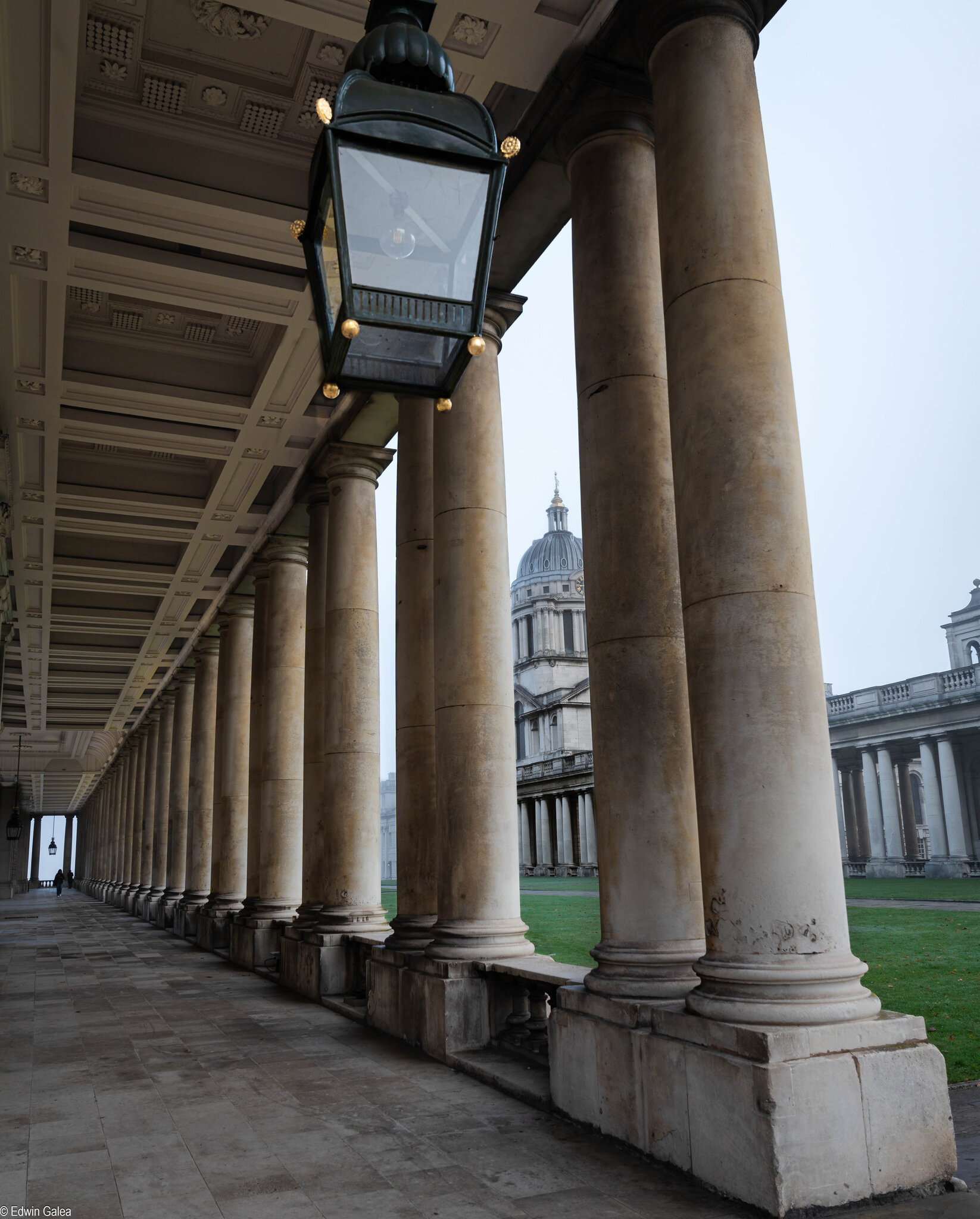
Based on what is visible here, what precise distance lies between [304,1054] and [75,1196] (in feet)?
27.1

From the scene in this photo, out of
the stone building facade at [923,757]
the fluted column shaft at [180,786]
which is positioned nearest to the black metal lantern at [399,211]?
the fluted column shaft at [180,786]

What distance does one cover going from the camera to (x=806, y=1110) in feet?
30.8

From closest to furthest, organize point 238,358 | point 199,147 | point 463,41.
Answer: point 463,41
point 199,147
point 238,358

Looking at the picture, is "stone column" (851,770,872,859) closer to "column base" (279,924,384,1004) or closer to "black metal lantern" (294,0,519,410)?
"column base" (279,924,384,1004)

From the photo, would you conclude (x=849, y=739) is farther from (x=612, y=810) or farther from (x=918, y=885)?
(x=612, y=810)

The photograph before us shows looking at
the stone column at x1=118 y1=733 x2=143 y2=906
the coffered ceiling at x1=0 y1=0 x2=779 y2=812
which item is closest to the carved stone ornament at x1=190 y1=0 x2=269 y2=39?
the coffered ceiling at x1=0 y1=0 x2=779 y2=812

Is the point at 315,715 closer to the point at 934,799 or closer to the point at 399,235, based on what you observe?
the point at 399,235

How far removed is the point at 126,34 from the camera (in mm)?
18203

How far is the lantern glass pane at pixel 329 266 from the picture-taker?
7.68m

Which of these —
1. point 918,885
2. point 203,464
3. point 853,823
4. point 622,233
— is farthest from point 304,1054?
point 853,823

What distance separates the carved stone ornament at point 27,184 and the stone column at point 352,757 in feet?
39.6

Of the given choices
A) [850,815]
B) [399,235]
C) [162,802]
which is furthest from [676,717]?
[850,815]

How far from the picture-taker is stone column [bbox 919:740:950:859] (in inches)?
4943

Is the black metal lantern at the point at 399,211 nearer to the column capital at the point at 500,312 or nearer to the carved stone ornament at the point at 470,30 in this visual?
the carved stone ornament at the point at 470,30
